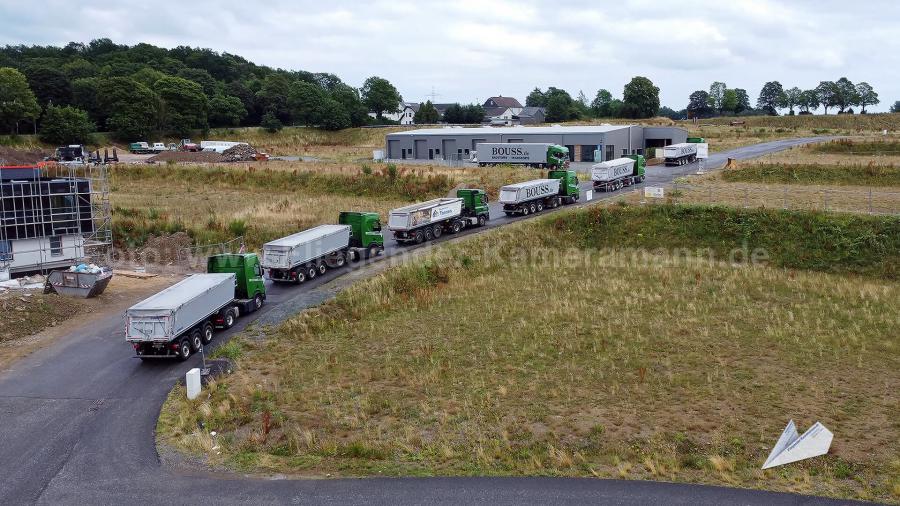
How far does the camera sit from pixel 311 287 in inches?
1325

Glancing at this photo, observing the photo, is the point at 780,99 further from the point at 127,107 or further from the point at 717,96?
the point at 127,107

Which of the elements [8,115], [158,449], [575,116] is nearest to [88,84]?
[8,115]

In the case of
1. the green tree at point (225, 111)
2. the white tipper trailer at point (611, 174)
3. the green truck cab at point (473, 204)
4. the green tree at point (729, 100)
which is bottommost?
the green truck cab at point (473, 204)

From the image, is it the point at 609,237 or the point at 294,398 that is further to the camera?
the point at 609,237

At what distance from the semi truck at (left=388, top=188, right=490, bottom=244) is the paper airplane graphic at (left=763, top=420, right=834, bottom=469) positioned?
26119 millimetres

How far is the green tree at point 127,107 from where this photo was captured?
105m

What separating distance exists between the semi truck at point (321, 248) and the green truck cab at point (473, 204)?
7.86 metres

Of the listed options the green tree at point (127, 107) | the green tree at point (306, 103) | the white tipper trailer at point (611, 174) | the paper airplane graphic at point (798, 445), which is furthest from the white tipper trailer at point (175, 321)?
the green tree at point (306, 103)

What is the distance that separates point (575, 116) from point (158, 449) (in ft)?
453

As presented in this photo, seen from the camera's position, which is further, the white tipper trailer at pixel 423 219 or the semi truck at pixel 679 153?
the semi truck at pixel 679 153

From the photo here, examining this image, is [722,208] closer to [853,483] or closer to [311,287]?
[311,287]

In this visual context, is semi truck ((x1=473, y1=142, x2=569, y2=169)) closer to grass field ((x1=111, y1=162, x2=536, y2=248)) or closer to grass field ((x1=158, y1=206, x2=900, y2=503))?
grass field ((x1=111, y1=162, x2=536, y2=248))

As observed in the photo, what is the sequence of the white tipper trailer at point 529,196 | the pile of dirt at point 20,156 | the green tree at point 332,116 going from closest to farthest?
the white tipper trailer at point 529,196, the pile of dirt at point 20,156, the green tree at point 332,116

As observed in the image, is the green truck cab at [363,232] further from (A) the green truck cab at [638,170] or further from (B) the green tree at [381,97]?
(B) the green tree at [381,97]
